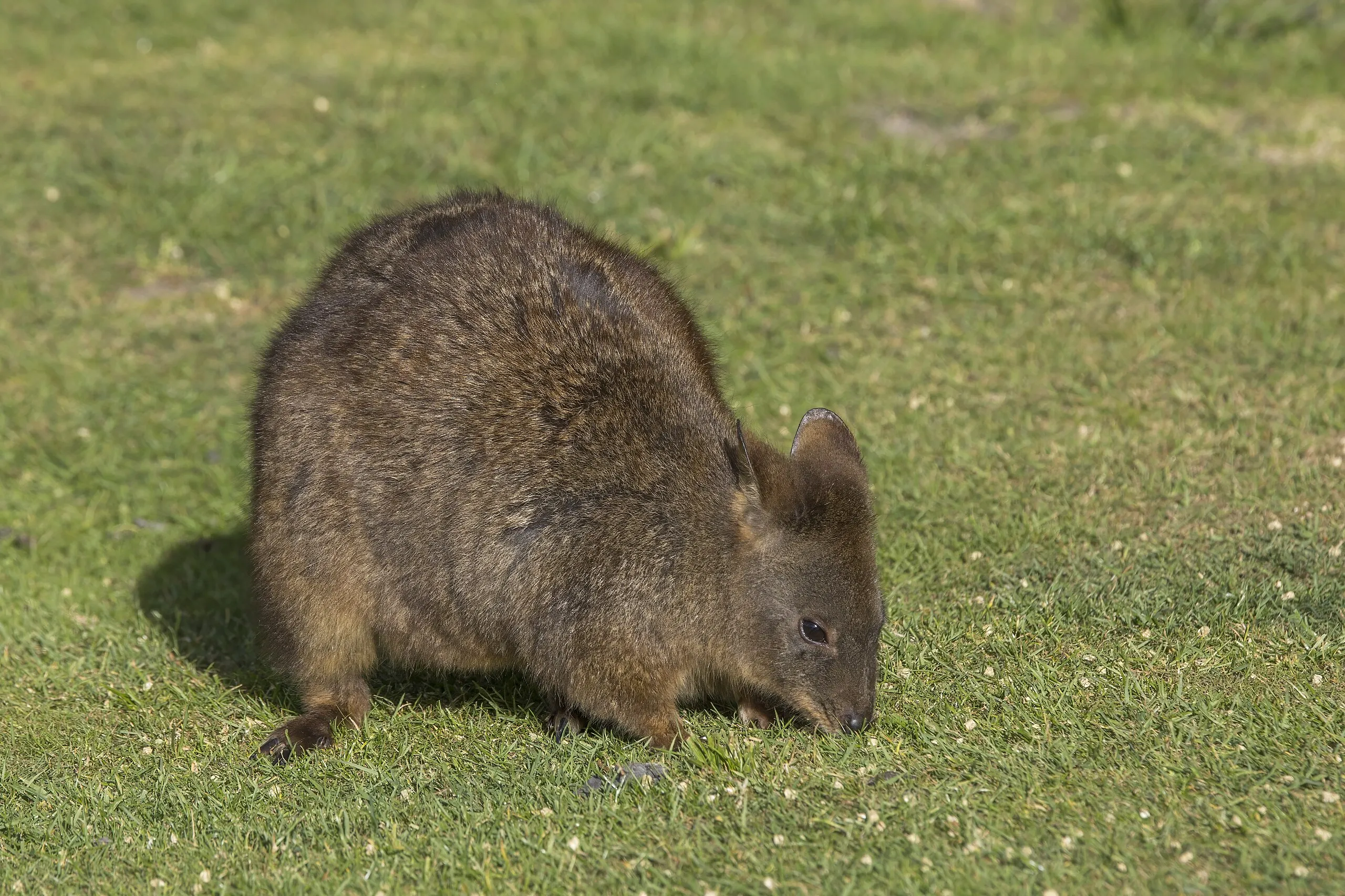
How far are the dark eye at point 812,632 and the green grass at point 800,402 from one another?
0.38 metres

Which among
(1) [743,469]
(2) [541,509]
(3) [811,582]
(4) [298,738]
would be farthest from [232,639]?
(3) [811,582]

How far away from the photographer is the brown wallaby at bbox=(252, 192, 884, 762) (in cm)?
556

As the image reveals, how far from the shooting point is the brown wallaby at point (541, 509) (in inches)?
219

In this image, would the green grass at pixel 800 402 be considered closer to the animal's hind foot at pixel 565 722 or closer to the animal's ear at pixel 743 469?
the animal's hind foot at pixel 565 722

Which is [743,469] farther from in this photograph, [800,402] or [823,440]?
[800,402]

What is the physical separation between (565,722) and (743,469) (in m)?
1.29

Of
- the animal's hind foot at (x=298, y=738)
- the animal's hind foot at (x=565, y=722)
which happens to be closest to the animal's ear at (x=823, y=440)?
the animal's hind foot at (x=565, y=722)

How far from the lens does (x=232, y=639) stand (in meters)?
7.36

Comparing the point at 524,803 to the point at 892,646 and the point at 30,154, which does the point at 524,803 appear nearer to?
the point at 892,646

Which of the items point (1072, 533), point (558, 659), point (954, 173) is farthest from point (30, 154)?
point (1072, 533)

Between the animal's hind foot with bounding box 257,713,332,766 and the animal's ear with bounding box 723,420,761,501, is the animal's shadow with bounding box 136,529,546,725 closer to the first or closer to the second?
the animal's hind foot with bounding box 257,713,332,766

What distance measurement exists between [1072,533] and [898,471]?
1.04 meters

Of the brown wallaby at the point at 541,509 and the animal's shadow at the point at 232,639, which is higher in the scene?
the brown wallaby at the point at 541,509

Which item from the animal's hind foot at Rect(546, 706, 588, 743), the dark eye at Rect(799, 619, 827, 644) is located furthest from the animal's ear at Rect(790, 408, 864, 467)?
the animal's hind foot at Rect(546, 706, 588, 743)
